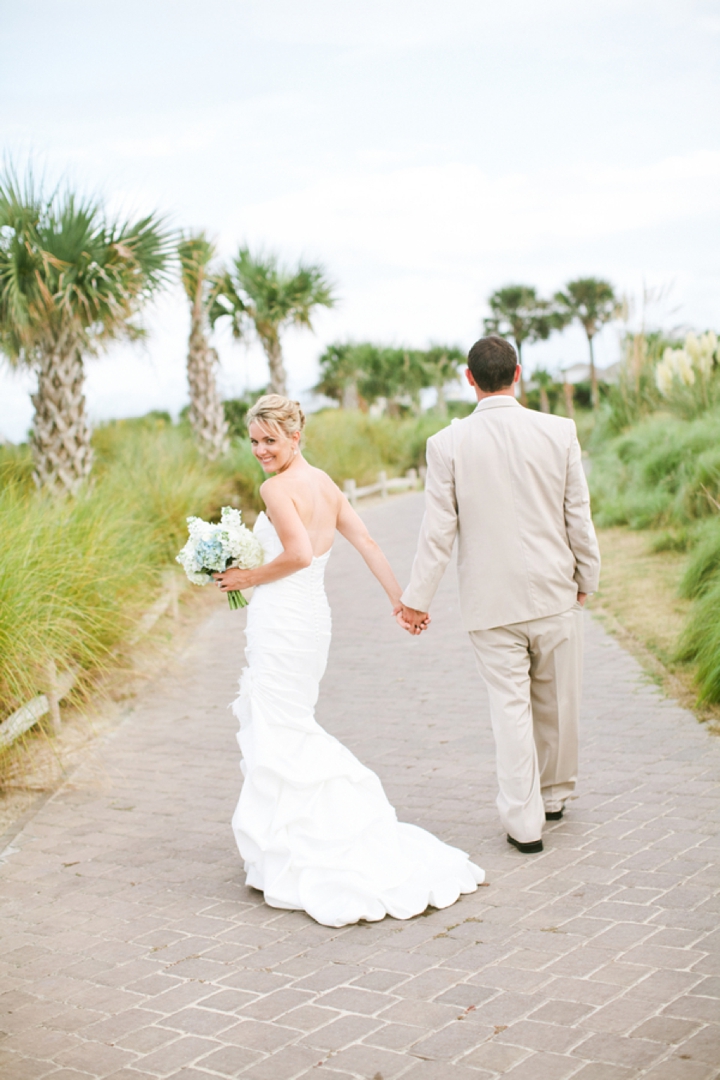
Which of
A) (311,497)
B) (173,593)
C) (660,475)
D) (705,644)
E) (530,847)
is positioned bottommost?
(530,847)

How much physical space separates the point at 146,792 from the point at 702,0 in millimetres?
8449

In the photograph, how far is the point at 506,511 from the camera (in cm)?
477

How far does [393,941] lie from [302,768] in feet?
2.92

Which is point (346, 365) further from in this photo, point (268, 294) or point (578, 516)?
point (578, 516)

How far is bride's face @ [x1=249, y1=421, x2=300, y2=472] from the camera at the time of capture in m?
4.68

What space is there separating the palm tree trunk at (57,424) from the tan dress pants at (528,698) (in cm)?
936

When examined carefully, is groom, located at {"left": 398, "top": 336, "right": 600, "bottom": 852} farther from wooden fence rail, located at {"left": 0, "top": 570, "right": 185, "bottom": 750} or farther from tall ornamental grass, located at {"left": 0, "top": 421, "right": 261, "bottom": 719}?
tall ornamental grass, located at {"left": 0, "top": 421, "right": 261, "bottom": 719}

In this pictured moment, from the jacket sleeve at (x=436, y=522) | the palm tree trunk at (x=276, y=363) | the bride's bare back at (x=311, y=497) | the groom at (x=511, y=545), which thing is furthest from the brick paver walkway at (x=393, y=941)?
the palm tree trunk at (x=276, y=363)

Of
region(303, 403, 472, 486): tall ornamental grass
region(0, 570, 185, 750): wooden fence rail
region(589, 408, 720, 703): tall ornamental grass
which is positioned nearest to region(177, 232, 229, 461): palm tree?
region(303, 403, 472, 486): tall ornamental grass

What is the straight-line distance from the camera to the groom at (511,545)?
476 centimetres

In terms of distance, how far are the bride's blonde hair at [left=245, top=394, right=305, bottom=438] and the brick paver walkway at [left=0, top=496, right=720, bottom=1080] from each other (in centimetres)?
216

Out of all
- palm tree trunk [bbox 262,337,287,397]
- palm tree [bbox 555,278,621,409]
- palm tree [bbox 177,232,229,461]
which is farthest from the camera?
palm tree [bbox 555,278,621,409]

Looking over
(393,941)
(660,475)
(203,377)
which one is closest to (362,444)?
(203,377)

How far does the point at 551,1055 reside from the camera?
3125 mm
